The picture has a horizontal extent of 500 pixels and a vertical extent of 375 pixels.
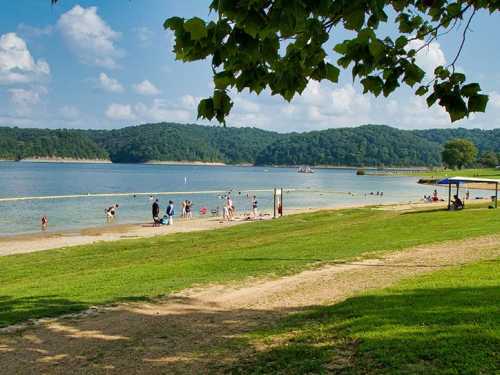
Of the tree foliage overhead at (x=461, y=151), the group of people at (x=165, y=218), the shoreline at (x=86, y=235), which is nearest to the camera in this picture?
the shoreline at (x=86, y=235)

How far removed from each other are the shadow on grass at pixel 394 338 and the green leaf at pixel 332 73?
275 centimetres

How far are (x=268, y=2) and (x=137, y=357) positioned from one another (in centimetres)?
489

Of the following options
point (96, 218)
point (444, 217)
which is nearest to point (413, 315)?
point (444, 217)

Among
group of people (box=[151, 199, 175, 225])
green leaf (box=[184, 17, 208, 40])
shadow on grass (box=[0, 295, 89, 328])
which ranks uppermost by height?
green leaf (box=[184, 17, 208, 40])

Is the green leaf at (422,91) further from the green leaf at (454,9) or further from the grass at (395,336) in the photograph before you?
the grass at (395,336)

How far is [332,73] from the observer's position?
4.34 m

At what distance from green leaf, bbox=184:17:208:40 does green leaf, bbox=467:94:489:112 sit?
6.80ft

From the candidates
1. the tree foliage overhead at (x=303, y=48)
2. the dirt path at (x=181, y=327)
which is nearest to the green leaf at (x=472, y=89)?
the tree foliage overhead at (x=303, y=48)

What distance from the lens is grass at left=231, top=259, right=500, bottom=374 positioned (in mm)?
5145

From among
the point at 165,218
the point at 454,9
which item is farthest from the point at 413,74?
the point at 165,218

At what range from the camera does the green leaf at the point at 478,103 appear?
3.96 metres

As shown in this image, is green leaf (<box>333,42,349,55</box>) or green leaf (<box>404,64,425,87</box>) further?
green leaf (<box>404,64,425,87</box>)

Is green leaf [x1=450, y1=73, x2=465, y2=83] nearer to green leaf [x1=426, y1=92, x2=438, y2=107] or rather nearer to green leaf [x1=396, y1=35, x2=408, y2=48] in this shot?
Result: green leaf [x1=426, y1=92, x2=438, y2=107]

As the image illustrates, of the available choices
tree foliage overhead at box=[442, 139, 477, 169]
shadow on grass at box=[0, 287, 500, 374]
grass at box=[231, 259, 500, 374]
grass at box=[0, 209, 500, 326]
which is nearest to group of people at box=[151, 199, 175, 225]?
grass at box=[0, 209, 500, 326]
